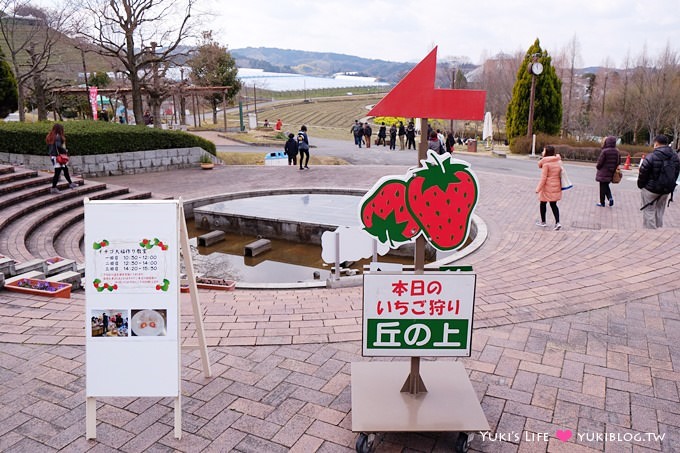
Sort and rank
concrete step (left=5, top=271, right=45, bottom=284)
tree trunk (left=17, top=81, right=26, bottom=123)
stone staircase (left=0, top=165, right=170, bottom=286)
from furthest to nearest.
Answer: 1. tree trunk (left=17, top=81, right=26, bottom=123)
2. stone staircase (left=0, top=165, right=170, bottom=286)
3. concrete step (left=5, top=271, right=45, bottom=284)

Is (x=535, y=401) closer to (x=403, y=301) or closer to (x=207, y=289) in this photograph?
(x=403, y=301)

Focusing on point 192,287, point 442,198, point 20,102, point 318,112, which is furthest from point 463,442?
point 318,112

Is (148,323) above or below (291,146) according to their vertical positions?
below

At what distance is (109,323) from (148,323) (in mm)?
256

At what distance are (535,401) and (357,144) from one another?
76.7 feet

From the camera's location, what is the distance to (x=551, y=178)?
903 centimetres

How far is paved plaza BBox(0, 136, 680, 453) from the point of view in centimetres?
328

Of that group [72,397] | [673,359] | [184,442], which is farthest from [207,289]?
[673,359]

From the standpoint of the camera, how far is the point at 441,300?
3262 millimetres

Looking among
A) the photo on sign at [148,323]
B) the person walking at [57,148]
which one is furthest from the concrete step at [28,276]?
the person walking at [57,148]

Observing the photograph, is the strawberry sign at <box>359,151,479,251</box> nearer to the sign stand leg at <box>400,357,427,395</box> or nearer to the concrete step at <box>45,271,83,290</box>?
the sign stand leg at <box>400,357,427,395</box>

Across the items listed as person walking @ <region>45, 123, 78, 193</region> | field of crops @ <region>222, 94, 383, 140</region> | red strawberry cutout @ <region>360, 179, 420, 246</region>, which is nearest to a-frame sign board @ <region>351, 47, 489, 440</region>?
red strawberry cutout @ <region>360, 179, 420, 246</region>

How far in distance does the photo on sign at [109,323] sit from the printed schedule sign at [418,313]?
1.58m

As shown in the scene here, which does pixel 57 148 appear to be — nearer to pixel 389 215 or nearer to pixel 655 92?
pixel 389 215
